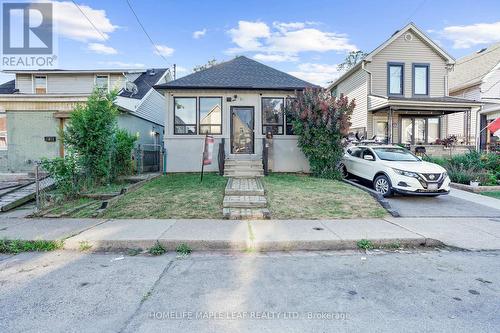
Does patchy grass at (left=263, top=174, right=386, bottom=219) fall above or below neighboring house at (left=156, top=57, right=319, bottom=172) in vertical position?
below

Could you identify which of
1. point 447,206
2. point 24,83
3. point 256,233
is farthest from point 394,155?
point 24,83

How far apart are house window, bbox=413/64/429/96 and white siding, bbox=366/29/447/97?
0.26m

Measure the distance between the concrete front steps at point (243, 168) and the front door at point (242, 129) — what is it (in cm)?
103

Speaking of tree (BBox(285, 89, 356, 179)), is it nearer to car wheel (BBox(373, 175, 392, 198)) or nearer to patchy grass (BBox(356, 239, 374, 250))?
car wheel (BBox(373, 175, 392, 198))

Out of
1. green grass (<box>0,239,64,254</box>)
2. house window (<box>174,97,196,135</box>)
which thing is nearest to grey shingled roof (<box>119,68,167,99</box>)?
house window (<box>174,97,196,135</box>)

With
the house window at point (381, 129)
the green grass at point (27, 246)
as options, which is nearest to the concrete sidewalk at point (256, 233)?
the green grass at point (27, 246)

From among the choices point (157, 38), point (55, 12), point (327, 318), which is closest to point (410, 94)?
point (157, 38)

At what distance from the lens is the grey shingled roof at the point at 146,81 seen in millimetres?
15474

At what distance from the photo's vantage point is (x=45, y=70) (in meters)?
16.8

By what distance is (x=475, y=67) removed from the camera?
20.0 metres

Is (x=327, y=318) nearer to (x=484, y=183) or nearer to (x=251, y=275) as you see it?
(x=251, y=275)

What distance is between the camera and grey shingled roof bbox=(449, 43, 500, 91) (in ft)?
61.1

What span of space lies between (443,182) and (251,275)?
720cm

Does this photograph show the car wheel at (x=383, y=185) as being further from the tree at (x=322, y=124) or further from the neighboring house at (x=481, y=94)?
the neighboring house at (x=481, y=94)
